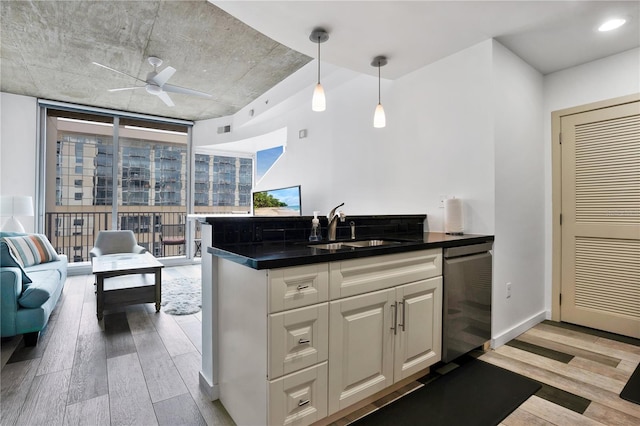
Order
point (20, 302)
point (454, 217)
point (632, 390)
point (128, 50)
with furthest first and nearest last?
1. point (128, 50)
2. point (454, 217)
3. point (20, 302)
4. point (632, 390)

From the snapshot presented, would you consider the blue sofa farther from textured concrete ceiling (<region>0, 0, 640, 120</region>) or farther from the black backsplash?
textured concrete ceiling (<region>0, 0, 640, 120</region>)

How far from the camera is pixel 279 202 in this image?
4895 mm

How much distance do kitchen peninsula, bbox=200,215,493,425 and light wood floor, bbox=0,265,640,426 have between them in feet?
0.72

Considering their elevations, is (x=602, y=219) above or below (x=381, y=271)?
above

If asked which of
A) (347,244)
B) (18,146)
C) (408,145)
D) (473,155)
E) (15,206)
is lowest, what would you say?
(347,244)

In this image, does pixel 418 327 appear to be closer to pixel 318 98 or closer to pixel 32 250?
pixel 318 98

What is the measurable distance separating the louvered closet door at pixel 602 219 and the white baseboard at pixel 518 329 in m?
0.20

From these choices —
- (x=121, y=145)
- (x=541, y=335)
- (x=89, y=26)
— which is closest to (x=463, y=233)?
(x=541, y=335)

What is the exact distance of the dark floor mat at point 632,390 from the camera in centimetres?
183

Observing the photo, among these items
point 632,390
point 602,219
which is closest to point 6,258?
point 632,390

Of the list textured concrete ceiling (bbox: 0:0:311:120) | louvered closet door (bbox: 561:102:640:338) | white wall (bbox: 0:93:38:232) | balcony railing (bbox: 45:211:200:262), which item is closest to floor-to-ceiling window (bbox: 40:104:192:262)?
balcony railing (bbox: 45:211:200:262)

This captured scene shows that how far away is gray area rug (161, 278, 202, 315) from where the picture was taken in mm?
3496

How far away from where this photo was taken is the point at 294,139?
194 inches

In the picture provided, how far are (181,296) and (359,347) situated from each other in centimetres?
312
